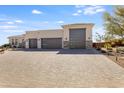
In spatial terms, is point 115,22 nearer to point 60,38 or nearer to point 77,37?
point 77,37

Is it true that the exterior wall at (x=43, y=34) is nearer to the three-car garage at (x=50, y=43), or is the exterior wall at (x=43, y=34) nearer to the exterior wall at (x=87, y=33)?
the three-car garage at (x=50, y=43)

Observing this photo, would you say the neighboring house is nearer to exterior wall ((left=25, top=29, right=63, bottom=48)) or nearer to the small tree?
exterior wall ((left=25, top=29, right=63, bottom=48))

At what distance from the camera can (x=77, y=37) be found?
23156 mm

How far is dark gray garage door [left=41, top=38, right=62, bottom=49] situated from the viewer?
2453 cm

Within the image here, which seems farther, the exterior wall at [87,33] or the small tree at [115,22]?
the exterior wall at [87,33]

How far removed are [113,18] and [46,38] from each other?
332 inches

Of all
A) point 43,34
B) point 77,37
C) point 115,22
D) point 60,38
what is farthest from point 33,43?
point 115,22

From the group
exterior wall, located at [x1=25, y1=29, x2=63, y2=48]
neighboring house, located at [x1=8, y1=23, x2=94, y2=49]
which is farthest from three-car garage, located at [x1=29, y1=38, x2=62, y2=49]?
exterior wall, located at [x1=25, y1=29, x2=63, y2=48]

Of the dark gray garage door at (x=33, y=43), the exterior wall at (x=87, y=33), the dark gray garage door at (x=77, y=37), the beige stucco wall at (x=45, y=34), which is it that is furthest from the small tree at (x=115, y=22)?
→ the dark gray garage door at (x=33, y=43)

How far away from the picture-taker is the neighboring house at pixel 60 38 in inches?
897

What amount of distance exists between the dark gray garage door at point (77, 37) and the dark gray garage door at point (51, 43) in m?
1.60

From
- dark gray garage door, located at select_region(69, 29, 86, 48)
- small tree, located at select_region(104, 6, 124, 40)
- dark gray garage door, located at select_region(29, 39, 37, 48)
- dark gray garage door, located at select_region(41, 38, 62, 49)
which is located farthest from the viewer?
dark gray garage door, located at select_region(29, 39, 37, 48)
